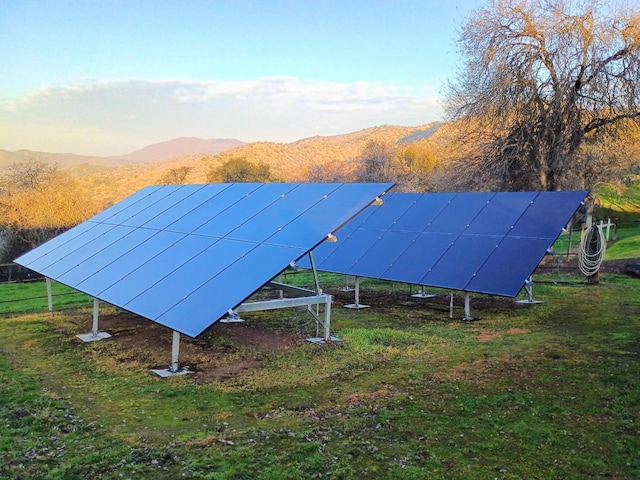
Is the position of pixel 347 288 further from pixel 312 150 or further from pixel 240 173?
pixel 312 150

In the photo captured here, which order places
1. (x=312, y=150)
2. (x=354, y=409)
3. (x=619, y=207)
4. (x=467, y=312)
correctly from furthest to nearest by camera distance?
(x=312, y=150) → (x=619, y=207) → (x=467, y=312) → (x=354, y=409)

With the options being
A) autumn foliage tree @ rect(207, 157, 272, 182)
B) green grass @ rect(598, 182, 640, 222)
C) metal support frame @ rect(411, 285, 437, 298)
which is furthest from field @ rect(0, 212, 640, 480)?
autumn foliage tree @ rect(207, 157, 272, 182)

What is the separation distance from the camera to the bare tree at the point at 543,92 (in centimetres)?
1667

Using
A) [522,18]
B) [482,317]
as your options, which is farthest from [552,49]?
[482,317]

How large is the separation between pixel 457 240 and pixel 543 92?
8158 millimetres

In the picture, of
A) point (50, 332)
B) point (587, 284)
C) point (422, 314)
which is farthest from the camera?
point (587, 284)

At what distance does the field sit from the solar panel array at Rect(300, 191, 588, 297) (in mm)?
1024

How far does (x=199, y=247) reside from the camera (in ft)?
31.5

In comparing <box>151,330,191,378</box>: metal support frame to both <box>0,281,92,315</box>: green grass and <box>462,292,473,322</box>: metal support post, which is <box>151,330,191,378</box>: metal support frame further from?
<box>0,281,92,315</box>: green grass

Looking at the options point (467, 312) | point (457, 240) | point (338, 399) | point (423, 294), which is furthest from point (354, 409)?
point (423, 294)

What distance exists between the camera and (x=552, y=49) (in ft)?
56.5

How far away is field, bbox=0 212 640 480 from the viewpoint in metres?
5.00

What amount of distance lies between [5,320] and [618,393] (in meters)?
12.9

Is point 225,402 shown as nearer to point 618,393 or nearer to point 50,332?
point 618,393
